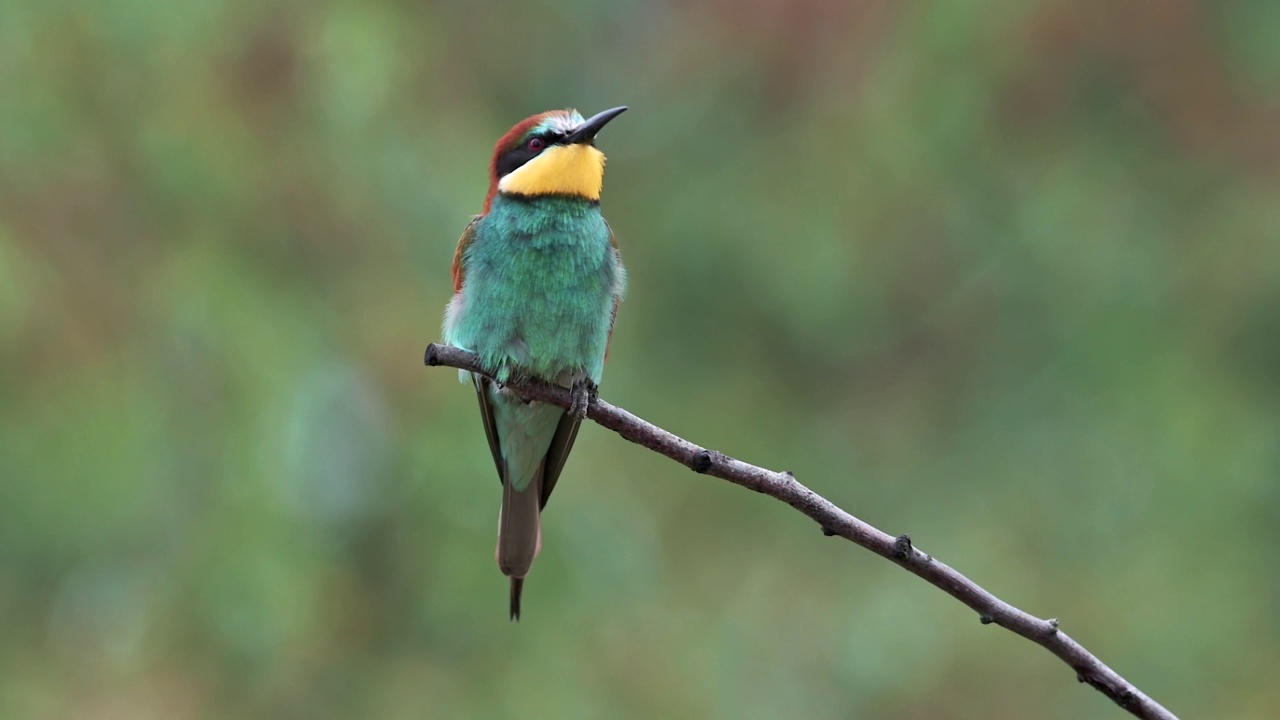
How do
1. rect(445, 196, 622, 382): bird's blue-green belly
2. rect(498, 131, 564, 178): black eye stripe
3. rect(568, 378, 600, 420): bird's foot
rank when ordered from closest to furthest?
rect(568, 378, 600, 420): bird's foot
rect(445, 196, 622, 382): bird's blue-green belly
rect(498, 131, 564, 178): black eye stripe

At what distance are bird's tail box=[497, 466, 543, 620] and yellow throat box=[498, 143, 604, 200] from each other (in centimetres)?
54

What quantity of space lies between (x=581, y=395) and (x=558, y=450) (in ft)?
1.44

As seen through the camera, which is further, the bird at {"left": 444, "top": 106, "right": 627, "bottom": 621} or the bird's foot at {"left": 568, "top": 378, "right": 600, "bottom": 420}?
the bird at {"left": 444, "top": 106, "right": 627, "bottom": 621}

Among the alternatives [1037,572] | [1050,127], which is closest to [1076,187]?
[1050,127]

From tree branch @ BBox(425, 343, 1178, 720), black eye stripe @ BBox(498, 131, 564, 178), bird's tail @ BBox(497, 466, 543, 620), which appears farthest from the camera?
bird's tail @ BBox(497, 466, 543, 620)

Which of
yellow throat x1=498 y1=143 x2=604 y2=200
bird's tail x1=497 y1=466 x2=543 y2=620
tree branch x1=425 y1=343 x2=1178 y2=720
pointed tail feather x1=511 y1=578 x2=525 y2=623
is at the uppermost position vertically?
yellow throat x1=498 y1=143 x2=604 y2=200

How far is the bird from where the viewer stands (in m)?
2.19

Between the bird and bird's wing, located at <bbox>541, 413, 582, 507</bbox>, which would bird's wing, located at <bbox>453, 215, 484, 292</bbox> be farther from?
bird's wing, located at <bbox>541, 413, 582, 507</bbox>

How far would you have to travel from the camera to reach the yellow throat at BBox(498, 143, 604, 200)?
88.9 inches

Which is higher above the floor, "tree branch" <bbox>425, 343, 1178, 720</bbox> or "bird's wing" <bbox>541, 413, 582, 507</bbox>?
"bird's wing" <bbox>541, 413, 582, 507</bbox>

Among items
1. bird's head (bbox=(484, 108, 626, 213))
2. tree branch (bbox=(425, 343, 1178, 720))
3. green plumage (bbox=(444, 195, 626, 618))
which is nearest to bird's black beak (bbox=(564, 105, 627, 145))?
bird's head (bbox=(484, 108, 626, 213))

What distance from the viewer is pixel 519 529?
95.6 inches

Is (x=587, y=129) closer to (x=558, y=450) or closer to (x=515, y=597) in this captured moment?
(x=558, y=450)

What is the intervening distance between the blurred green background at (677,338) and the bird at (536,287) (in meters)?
0.66
